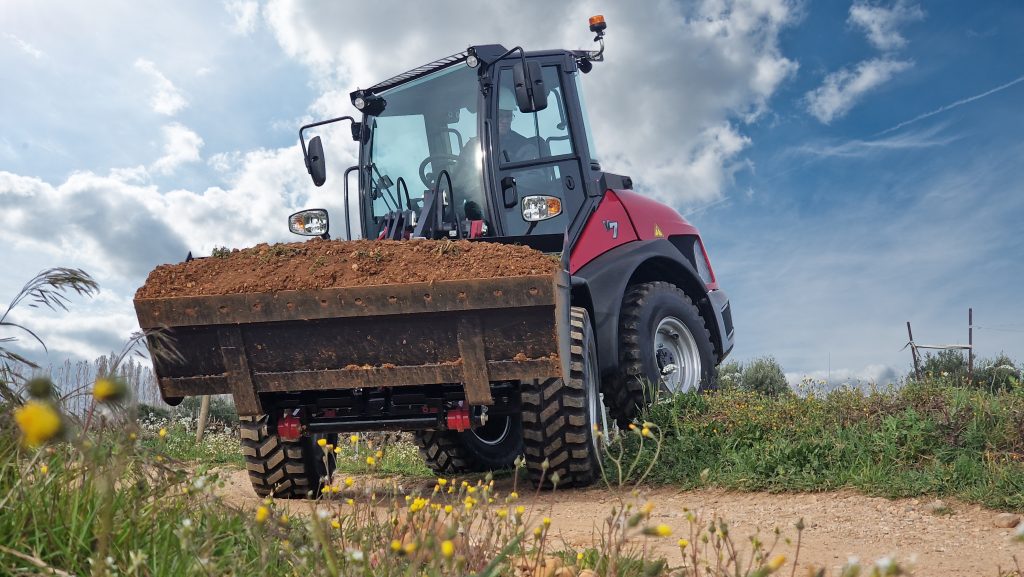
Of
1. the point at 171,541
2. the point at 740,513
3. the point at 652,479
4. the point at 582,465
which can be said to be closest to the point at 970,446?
the point at 740,513

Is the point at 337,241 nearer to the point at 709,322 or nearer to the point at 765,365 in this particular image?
the point at 709,322

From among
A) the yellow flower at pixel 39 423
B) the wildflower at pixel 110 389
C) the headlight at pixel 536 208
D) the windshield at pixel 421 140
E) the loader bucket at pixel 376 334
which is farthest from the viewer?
the windshield at pixel 421 140

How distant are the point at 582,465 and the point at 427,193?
249 cm

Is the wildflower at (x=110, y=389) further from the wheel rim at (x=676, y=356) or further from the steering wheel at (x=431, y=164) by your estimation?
the wheel rim at (x=676, y=356)

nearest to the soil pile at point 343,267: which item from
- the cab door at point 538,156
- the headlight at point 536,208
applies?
the headlight at point 536,208

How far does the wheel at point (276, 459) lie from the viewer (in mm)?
6164

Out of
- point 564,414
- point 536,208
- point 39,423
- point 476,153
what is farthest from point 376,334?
point 39,423

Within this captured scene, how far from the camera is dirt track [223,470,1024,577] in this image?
4285 mm

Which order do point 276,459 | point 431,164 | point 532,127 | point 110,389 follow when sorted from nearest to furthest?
point 110,389
point 276,459
point 532,127
point 431,164

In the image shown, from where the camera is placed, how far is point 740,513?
5.70m

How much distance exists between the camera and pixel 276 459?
6.22 m

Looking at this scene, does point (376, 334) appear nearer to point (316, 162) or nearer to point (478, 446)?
point (316, 162)

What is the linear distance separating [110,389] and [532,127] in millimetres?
5612

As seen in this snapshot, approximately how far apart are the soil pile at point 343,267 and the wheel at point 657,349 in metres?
2.32
